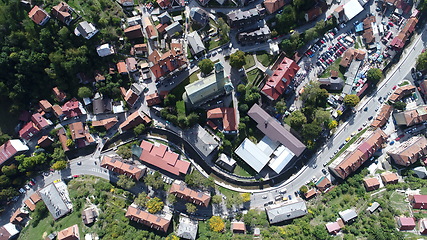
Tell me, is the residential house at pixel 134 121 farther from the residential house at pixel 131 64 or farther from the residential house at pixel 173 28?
the residential house at pixel 173 28

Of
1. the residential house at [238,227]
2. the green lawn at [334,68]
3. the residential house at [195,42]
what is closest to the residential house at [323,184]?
the residential house at [238,227]

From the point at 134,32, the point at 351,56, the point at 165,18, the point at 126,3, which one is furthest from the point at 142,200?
the point at 351,56

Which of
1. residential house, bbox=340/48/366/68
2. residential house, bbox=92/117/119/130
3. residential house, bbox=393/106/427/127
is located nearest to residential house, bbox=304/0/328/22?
residential house, bbox=340/48/366/68

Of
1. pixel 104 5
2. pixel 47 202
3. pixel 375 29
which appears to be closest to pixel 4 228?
pixel 47 202

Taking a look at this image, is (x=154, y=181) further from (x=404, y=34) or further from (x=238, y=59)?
(x=404, y=34)

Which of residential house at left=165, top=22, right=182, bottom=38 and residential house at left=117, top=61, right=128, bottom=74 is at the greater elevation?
residential house at left=165, top=22, right=182, bottom=38

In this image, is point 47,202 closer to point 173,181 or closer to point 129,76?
point 173,181

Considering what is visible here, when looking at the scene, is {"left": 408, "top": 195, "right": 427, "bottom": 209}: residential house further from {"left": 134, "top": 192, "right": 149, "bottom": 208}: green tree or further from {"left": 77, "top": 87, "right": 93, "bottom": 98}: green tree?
{"left": 77, "top": 87, "right": 93, "bottom": 98}: green tree
